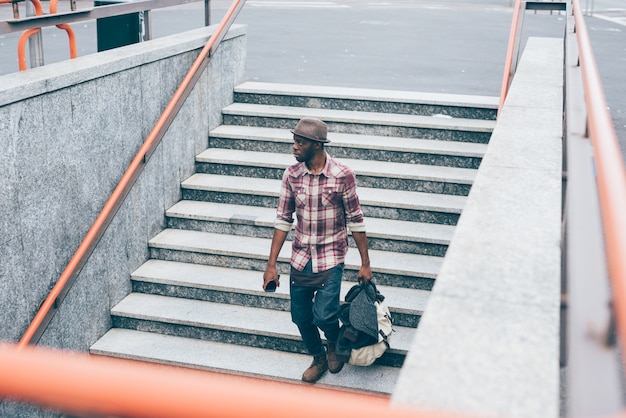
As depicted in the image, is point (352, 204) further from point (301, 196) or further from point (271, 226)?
point (271, 226)

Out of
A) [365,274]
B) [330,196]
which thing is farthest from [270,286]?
[330,196]

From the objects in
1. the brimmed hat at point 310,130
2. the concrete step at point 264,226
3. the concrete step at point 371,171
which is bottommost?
the concrete step at point 264,226

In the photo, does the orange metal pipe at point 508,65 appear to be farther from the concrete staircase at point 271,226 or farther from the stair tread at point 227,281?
the stair tread at point 227,281

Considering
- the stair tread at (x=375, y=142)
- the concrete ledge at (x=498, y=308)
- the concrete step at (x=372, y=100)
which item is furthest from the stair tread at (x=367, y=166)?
the concrete ledge at (x=498, y=308)

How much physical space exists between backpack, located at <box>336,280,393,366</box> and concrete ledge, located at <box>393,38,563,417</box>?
80.2 inches

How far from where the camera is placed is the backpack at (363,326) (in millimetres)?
5766

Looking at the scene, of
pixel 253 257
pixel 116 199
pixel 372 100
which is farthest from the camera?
pixel 372 100

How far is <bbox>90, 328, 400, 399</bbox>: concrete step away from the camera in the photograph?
20.3ft

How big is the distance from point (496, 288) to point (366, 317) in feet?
10.8

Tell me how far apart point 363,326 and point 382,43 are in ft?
40.0

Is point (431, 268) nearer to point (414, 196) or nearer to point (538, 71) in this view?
point (414, 196)

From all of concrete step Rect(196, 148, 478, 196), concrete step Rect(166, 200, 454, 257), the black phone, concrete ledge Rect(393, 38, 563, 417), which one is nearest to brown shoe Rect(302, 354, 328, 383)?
the black phone

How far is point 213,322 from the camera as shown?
22.8ft

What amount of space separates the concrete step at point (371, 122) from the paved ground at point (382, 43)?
2856 mm
